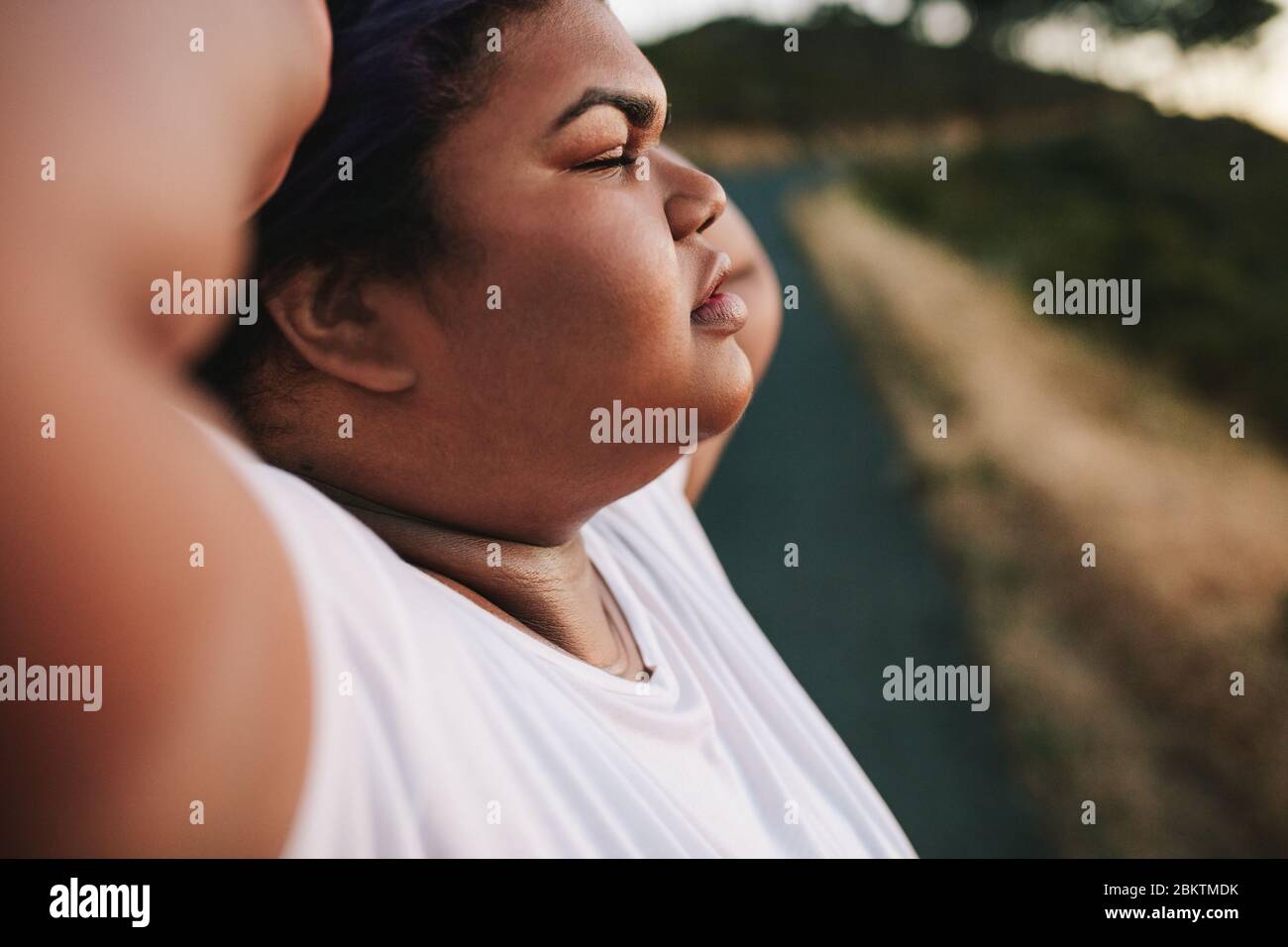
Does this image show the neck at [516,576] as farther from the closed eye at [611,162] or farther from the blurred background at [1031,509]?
the blurred background at [1031,509]

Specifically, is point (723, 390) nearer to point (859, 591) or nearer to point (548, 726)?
point (548, 726)

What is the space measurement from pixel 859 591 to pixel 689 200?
4.89 metres

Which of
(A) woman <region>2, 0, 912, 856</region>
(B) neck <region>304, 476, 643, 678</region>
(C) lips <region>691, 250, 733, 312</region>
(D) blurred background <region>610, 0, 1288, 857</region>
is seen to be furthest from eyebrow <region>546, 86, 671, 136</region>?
(D) blurred background <region>610, 0, 1288, 857</region>

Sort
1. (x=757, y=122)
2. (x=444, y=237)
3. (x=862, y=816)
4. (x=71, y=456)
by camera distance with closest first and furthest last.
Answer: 1. (x=71, y=456)
2. (x=444, y=237)
3. (x=862, y=816)
4. (x=757, y=122)

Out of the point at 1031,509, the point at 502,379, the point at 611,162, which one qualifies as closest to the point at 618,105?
the point at 611,162

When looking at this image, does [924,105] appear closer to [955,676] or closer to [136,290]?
[955,676]

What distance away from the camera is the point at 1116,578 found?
544 centimetres

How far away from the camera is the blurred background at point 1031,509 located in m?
4.21

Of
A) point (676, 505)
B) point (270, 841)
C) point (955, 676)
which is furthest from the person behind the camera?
Answer: point (955, 676)

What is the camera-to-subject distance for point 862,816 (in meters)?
1.32

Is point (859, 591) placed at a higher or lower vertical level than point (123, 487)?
lower

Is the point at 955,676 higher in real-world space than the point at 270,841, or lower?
lower

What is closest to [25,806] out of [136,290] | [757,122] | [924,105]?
[136,290]
